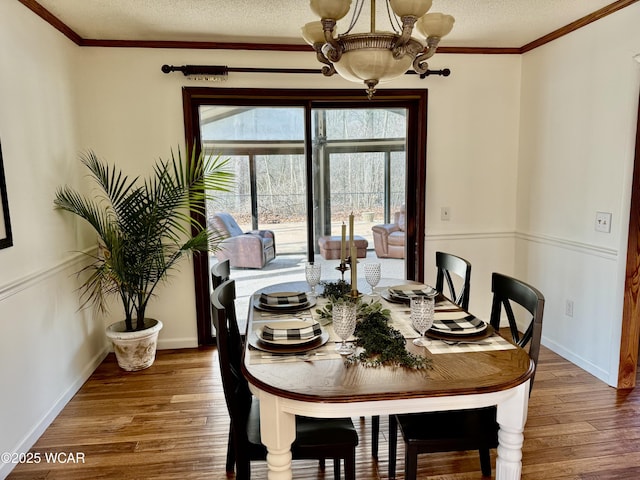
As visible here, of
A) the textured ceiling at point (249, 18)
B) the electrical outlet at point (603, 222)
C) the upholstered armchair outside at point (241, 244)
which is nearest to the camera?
the textured ceiling at point (249, 18)

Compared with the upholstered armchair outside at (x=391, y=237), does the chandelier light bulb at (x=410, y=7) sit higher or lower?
higher

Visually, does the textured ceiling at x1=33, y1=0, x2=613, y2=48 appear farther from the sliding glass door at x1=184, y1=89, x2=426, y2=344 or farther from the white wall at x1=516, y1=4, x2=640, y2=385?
the sliding glass door at x1=184, y1=89, x2=426, y2=344

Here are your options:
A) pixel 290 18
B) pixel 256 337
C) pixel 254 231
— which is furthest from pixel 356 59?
pixel 254 231

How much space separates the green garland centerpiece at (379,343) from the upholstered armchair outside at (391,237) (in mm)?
1873

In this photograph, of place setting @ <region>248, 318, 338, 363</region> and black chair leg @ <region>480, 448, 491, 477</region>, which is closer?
place setting @ <region>248, 318, 338, 363</region>

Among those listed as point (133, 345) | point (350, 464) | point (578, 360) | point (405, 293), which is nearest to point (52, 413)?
point (133, 345)

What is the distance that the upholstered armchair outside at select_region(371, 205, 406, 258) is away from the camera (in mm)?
3836

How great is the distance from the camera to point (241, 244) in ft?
12.2

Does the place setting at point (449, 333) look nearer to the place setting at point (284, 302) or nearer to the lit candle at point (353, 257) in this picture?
the lit candle at point (353, 257)

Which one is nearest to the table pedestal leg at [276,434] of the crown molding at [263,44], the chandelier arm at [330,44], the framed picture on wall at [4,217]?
the chandelier arm at [330,44]

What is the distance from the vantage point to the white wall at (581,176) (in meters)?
2.71

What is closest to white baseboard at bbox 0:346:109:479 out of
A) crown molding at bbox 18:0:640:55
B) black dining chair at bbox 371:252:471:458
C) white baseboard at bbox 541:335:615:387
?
black dining chair at bbox 371:252:471:458

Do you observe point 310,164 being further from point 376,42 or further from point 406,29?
point 406,29

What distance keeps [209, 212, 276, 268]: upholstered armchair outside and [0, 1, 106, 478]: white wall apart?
1.03m
